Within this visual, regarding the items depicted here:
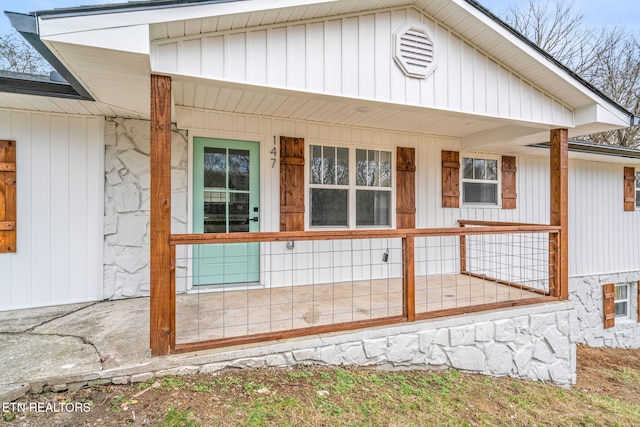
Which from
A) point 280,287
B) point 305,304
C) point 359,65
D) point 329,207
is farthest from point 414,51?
point 280,287

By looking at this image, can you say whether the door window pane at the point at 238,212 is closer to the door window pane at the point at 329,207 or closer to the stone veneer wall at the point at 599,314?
the door window pane at the point at 329,207

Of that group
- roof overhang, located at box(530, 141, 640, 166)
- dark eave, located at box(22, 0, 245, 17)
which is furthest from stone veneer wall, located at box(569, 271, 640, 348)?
dark eave, located at box(22, 0, 245, 17)

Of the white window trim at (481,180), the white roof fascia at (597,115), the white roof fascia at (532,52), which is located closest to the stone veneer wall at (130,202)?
the white roof fascia at (532,52)

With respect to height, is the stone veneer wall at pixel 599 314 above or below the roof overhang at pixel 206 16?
below

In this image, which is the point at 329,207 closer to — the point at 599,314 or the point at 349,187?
the point at 349,187

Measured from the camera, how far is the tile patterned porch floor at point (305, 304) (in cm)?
313

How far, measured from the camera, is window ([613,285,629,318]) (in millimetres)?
7672

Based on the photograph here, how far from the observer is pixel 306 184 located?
480 centimetres

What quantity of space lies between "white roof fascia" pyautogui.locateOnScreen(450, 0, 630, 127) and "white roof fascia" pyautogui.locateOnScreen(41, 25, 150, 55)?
2975mm

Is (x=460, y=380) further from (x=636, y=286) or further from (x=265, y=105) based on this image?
(x=636, y=286)

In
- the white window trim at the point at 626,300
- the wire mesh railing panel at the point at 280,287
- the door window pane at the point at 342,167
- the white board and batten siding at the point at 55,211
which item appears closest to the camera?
the wire mesh railing panel at the point at 280,287

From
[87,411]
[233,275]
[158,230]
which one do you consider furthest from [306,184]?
[87,411]

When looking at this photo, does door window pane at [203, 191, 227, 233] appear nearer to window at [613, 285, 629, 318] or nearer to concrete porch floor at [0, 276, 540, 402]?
concrete porch floor at [0, 276, 540, 402]

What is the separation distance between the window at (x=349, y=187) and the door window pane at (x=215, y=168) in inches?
48.2
